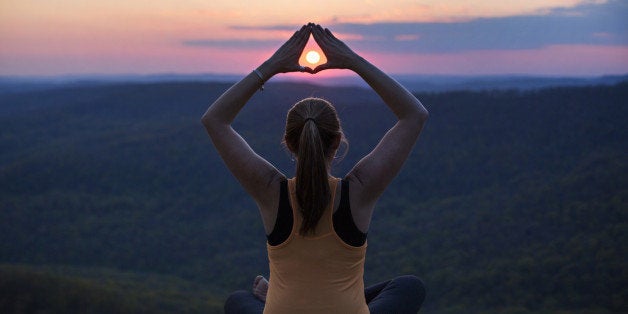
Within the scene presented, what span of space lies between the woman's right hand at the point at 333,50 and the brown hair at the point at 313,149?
20 centimetres

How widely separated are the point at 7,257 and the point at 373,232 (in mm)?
8319

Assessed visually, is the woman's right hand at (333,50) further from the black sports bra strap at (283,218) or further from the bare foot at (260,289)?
the bare foot at (260,289)

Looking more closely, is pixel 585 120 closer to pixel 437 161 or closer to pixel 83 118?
pixel 437 161

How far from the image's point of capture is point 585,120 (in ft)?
54.0

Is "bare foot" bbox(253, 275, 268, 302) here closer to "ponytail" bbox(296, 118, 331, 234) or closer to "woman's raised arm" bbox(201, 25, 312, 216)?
"woman's raised arm" bbox(201, 25, 312, 216)

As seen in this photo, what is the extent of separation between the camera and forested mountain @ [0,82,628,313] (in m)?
9.56

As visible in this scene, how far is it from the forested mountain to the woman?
226 inches

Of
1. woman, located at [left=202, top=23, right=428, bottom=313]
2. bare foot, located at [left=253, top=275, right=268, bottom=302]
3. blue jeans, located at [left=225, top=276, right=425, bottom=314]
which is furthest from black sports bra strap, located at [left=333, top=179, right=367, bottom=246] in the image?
bare foot, located at [left=253, top=275, right=268, bottom=302]

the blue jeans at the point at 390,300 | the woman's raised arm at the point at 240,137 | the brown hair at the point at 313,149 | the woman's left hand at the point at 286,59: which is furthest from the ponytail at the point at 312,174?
the blue jeans at the point at 390,300

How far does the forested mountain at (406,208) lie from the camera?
31.4 feet

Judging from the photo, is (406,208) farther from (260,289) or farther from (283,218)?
(283,218)

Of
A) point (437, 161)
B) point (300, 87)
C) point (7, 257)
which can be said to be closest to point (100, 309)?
point (7, 257)

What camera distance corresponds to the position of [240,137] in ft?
7.40

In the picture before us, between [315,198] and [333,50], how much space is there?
0.57 meters
